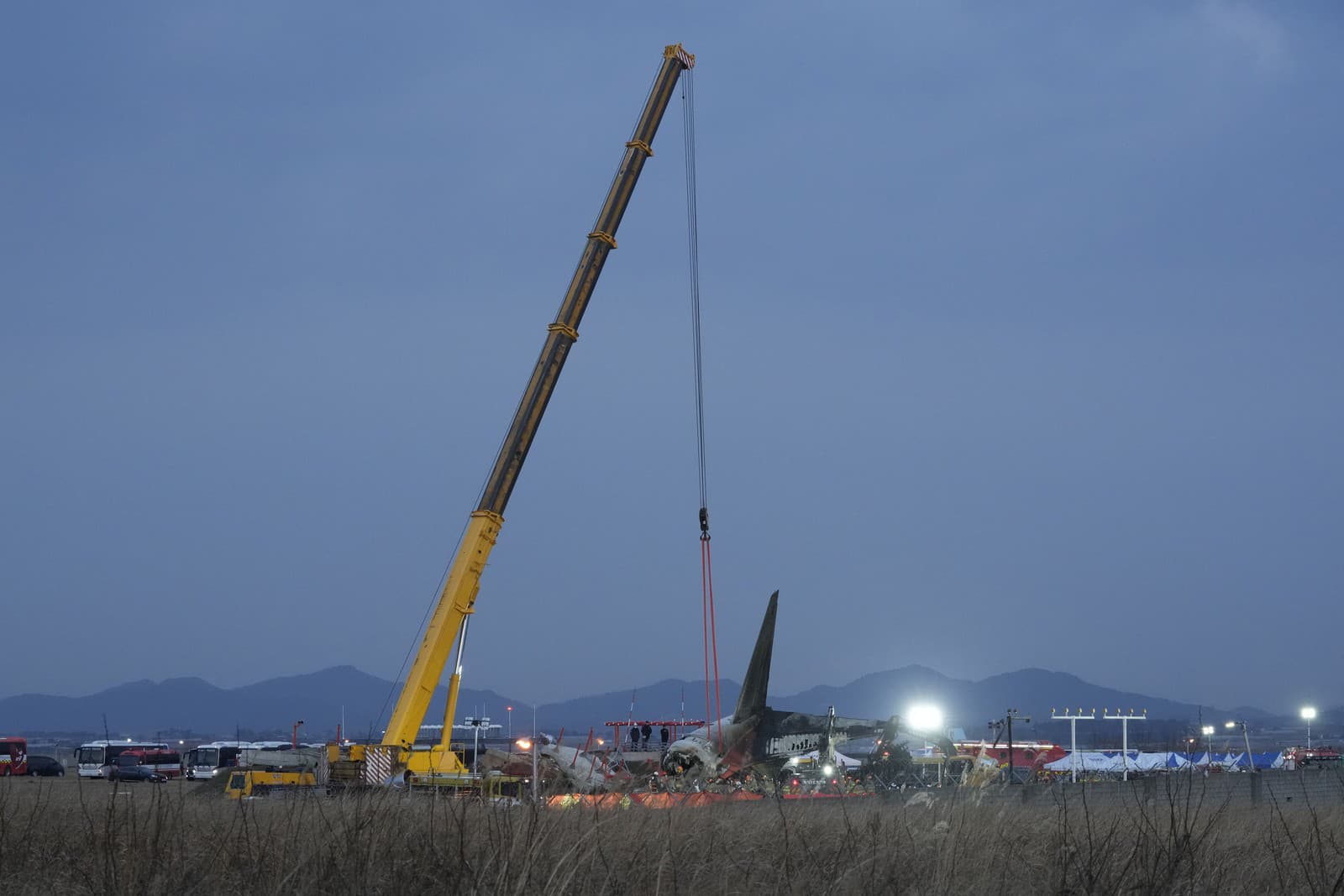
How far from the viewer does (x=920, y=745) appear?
4466 centimetres

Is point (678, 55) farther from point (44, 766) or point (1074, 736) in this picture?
point (44, 766)

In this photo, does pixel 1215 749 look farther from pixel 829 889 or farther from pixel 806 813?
pixel 829 889

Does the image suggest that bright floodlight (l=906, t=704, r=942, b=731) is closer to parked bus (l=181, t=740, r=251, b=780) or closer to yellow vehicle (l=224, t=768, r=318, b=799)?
yellow vehicle (l=224, t=768, r=318, b=799)

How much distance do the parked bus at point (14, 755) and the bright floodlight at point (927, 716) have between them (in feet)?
131

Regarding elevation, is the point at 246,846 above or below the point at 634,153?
below

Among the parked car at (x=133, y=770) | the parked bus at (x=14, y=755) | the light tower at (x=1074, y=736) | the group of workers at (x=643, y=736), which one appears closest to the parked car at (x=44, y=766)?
the parked bus at (x=14, y=755)

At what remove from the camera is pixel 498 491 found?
30.2m

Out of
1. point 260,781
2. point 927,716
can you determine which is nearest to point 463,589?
point 260,781

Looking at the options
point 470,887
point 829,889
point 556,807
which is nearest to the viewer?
point 470,887

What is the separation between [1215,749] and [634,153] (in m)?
26.7

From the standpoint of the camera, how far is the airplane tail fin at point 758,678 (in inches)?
1478

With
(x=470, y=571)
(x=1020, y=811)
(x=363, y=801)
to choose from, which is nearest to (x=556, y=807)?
(x=363, y=801)

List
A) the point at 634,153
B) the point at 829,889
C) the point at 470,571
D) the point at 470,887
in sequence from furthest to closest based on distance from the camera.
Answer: the point at 634,153, the point at 470,571, the point at 829,889, the point at 470,887

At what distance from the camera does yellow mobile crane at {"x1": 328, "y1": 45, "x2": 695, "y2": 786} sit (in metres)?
28.0
